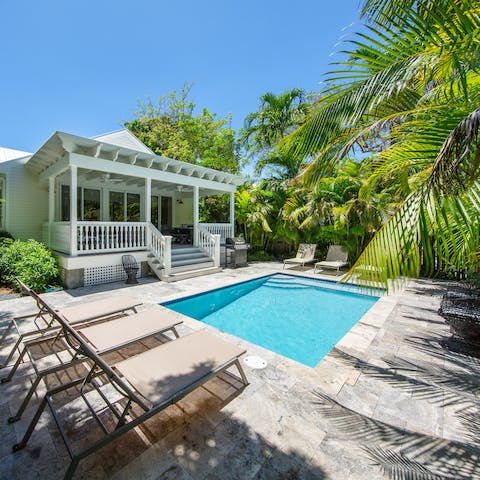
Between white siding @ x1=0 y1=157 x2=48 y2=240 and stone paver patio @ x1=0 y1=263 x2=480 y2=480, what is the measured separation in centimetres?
1008

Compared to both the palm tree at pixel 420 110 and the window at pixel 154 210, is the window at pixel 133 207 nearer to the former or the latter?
the window at pixel 154 210

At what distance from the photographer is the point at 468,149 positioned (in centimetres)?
184

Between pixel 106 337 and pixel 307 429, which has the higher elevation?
pixel 106 337

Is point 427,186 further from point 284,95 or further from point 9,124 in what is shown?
point 9,124

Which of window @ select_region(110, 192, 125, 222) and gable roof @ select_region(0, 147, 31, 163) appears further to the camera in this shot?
window @ select_region(110, 192, 125, 222)

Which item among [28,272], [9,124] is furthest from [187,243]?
[9,124]

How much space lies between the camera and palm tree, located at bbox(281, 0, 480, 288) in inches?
78.5

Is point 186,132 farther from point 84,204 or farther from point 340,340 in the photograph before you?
point 340,340

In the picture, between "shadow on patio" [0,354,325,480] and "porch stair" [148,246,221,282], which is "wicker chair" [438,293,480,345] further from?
"porch stair" [148,246,221,282]

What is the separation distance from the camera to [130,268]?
8742mm

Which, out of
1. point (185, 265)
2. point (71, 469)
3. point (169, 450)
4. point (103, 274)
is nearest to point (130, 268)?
point (103, 274)

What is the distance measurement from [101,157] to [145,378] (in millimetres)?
8901

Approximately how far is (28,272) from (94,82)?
51.6 ft

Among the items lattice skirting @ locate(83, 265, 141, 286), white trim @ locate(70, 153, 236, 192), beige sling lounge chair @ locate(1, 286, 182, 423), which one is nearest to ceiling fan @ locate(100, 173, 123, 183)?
white trim @ locate(70, 153, 236, 192)
